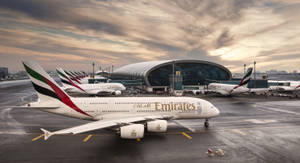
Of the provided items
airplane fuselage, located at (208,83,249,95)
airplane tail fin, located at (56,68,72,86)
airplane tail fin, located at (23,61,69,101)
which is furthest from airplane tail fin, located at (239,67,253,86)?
airplane tail fin, located at (56,68,72,86)

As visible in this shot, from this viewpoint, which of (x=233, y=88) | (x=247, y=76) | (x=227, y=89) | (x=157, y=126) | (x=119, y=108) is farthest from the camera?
(x=227, y=89)

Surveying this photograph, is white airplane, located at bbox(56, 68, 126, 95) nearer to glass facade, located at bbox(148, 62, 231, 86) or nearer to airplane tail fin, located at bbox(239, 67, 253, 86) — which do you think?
glass facade, located at bbox(148, 62, 231, 86)

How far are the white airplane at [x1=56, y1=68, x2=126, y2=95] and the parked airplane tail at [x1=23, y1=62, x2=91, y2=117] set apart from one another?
112 feet

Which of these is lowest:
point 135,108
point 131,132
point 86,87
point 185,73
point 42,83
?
point 131,132

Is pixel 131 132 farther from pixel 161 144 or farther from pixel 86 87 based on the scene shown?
pixel 86 87

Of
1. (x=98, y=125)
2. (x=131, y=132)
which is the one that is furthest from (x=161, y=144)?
(x=98, y=125)

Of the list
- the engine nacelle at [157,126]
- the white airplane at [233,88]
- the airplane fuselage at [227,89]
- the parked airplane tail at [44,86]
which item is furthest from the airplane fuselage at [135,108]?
the airplane fuselage at [227,89]

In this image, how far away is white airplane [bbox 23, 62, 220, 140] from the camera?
19.3 metres

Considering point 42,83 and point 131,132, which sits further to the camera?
point 42,83

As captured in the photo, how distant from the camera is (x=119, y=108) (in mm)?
22375

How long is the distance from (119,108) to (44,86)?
30.2ft

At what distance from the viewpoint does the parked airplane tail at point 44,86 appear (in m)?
19.2

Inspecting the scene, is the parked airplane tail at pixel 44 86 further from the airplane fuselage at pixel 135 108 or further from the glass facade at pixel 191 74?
the glass facade at pixel 191 74

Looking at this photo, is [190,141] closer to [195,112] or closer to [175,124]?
[195,112]
